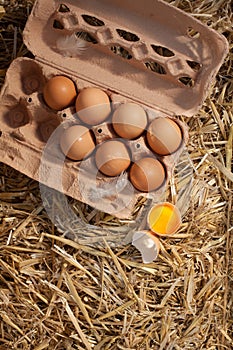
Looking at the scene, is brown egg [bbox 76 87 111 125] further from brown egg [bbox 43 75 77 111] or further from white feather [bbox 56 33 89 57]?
white feather [bbox 56 33 89 57]

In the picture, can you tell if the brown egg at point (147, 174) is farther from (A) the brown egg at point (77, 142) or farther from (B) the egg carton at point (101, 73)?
(A) the brown egg at point (77, 142)

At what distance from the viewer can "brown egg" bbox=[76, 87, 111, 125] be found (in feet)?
6.24

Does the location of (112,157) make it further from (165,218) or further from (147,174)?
(165,218)

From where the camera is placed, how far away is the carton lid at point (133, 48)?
1.93 m

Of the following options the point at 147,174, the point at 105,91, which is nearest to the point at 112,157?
the point at 147,174

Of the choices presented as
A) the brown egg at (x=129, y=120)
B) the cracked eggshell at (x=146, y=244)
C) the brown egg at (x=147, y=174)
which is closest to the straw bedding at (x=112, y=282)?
the cracked eggshell at (x=146, y=244)

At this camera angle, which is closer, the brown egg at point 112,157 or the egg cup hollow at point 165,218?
the brown egg at point 112,157

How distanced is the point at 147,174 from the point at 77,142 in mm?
222

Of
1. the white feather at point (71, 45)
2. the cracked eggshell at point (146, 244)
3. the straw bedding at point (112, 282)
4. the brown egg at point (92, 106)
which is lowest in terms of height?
the straw bedding at point (112, 282)

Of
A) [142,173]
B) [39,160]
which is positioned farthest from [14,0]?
Result: [142,173]

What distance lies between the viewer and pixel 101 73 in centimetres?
200

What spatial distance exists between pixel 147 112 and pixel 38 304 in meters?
0.67

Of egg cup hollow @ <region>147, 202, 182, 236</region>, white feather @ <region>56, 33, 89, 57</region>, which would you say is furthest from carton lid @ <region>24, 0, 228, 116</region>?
egg cup hollow @ <region>147, 202, 182, 236</region>

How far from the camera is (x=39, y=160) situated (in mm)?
1940
